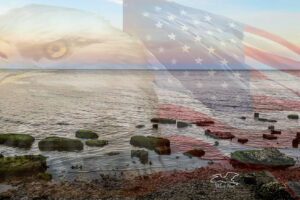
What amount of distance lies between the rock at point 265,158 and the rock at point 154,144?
5804 mm

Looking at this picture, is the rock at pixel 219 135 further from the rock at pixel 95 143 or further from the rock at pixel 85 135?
the rock at pixel 85 135

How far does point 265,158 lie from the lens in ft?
72.8

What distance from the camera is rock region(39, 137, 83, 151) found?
25984mm

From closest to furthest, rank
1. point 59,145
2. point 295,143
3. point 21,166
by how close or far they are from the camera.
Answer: point 21,166
point 59,145
point 295,143

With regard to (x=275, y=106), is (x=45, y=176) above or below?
below

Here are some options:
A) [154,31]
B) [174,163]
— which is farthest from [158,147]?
[154,31]

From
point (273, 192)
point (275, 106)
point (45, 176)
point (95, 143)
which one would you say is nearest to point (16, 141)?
point (95, 143)

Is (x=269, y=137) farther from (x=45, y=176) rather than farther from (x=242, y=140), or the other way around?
(x=45, y=176)

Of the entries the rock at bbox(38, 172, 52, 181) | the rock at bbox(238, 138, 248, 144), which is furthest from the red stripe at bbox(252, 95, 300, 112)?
the rock at bbox(38, 172, 52, 181)

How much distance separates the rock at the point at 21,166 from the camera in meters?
19.1

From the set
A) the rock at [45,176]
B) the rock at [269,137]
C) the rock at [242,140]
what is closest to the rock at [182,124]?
the rock at [242,140]

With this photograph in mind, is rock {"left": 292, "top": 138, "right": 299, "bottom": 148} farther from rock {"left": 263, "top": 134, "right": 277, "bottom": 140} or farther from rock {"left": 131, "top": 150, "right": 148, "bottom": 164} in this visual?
rock {"left": 131, "top": 150, "right": 148, "bottom": 164}

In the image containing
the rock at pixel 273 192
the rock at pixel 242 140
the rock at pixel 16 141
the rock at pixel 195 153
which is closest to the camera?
the rock at pixel 273 192
